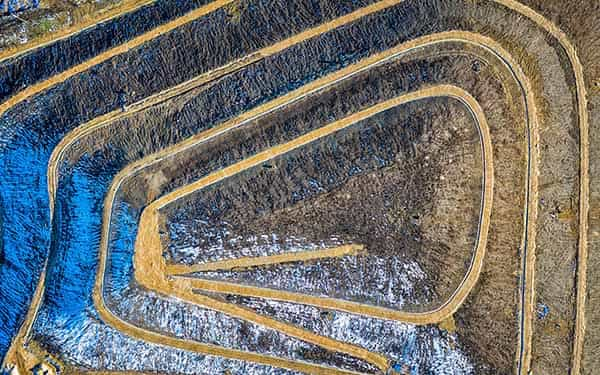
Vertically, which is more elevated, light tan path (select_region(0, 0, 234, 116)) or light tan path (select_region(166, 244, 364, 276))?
light tan path (select_region(0, 0, 234, 116))

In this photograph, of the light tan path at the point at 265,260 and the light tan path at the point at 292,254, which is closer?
the light tan path at the point at 292,254

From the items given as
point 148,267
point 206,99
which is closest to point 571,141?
point 206,99

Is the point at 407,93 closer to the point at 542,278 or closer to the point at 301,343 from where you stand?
the point at 542,278

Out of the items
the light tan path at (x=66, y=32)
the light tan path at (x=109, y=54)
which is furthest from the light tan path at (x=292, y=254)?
the light tan path at (x=66, y=32)

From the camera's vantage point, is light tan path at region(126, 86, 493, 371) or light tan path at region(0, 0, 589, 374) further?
light tan path at region(0, 0, 589, 374)

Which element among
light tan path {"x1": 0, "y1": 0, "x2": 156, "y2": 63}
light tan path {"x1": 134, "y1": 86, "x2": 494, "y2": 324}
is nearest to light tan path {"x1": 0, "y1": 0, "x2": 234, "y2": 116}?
light tan path {"x1": 0, "y1": 0, "x2": 156, "y2": 63}

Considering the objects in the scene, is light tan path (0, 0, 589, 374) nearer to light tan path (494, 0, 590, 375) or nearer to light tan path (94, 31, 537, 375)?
light tan path (494, 0, 590, 375)

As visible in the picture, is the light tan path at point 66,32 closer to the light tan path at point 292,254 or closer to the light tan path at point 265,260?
the light tan path at point 292,254

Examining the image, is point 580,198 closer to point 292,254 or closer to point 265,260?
point 292,254

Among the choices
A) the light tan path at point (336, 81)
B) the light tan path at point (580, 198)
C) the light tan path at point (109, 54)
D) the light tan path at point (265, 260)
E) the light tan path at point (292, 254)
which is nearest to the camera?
the light tan path at point (292, 254)

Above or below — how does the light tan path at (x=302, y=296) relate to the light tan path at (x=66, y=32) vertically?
below

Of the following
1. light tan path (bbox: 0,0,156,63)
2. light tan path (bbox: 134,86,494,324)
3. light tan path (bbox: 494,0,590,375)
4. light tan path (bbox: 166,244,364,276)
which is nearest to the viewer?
light tan path (bbox: 134,86,494,324)
